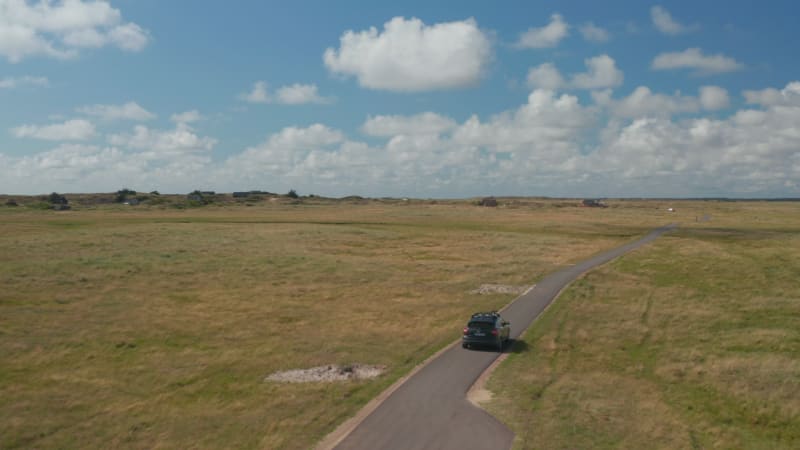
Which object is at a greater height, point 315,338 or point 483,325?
point 483,325

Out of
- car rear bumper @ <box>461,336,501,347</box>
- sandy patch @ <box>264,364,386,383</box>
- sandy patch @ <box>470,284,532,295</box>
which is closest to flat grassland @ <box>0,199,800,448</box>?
sandy patch @ <box>264,364,386,383</box>

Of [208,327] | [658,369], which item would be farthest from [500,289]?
[208,327]

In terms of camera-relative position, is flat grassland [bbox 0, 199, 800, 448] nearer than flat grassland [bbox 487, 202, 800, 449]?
No

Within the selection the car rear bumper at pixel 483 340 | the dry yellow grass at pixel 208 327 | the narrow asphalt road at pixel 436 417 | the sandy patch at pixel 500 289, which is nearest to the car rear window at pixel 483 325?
the car rear bumper at pixel 483 340

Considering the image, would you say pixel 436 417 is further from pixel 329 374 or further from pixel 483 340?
pixel 483 340

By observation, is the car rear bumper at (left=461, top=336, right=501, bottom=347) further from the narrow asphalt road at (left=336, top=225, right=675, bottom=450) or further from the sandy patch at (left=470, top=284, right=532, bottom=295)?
the sandy patch at (left=470, top=284, right=532, bottom=295)
